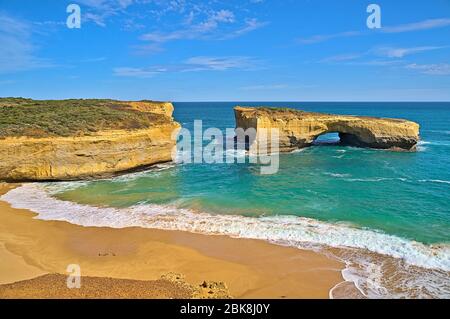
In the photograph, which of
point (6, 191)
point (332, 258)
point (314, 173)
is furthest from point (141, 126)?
point (332, 258)

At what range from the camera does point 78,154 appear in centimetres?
2606

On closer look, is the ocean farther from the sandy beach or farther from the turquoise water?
the sandy beach

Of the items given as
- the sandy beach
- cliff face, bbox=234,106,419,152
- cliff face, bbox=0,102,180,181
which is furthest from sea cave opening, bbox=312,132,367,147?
the sandy beach

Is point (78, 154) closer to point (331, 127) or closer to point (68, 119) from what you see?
point (68, 119)

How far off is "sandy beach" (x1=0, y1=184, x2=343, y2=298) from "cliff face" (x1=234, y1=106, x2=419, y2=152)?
22.9 metres

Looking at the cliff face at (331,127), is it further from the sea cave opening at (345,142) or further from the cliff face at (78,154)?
the cliff face at (78,154)

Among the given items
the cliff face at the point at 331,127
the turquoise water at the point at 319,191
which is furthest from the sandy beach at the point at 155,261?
the cliff face at the point at 331,127

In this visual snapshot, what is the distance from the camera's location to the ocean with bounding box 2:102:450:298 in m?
13.4

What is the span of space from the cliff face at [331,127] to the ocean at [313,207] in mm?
5878

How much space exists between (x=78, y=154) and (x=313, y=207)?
56.1ft

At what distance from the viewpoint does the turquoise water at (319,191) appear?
1772cm

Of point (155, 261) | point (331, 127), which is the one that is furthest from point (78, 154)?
point (331, 127)

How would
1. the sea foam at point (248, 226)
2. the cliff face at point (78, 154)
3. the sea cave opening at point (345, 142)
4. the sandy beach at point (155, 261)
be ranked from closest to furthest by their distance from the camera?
the sandy beach at point (155, 261) < the sea foam at point (248, 226) < the cliff face at point (78, 154) < the sea cave opening at point (345, 142)

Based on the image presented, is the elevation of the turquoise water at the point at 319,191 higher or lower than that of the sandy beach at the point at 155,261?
higher
